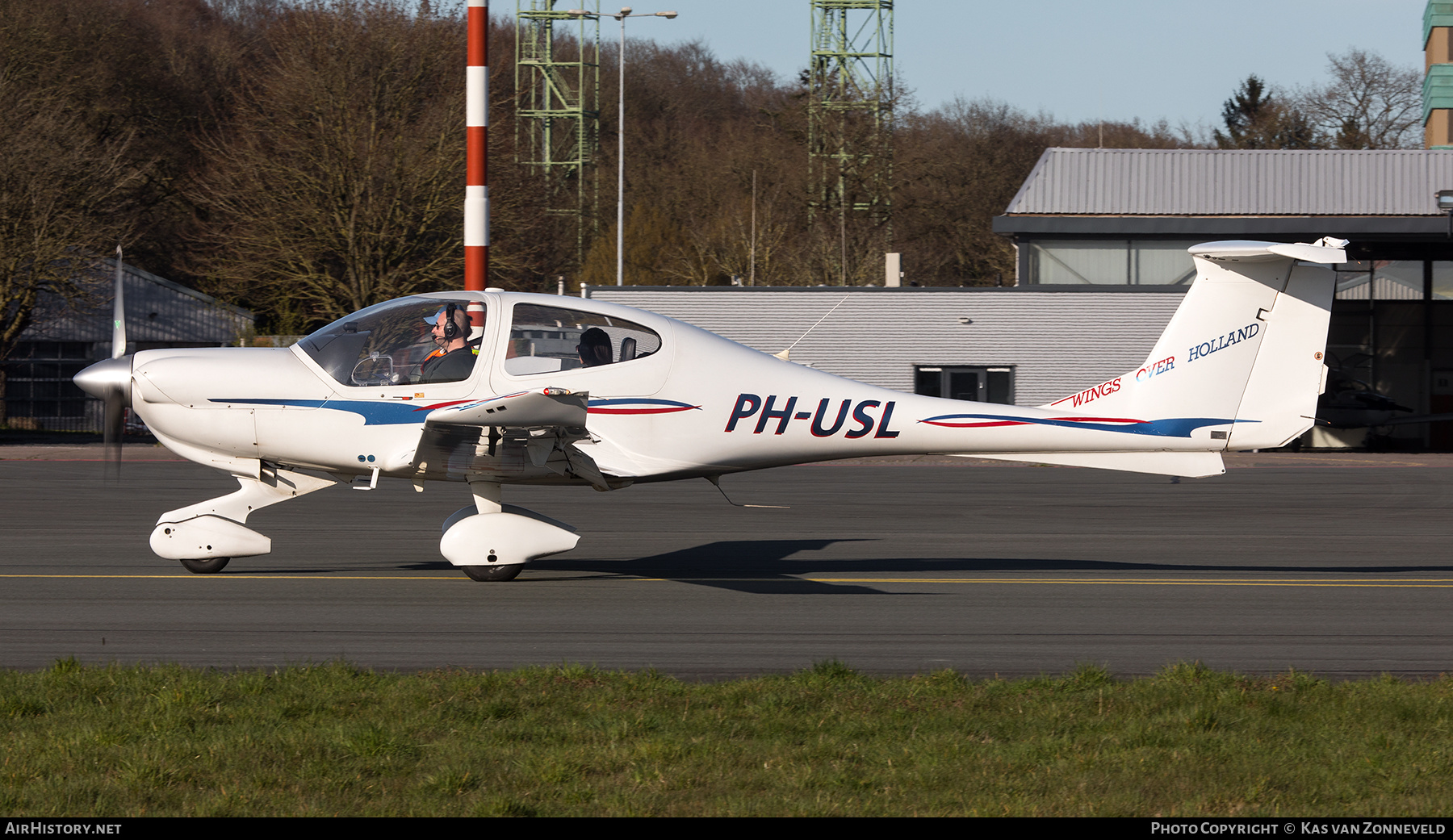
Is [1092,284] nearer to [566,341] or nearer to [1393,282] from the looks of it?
[1393,282]

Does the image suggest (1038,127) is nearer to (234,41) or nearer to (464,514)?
(234,41)

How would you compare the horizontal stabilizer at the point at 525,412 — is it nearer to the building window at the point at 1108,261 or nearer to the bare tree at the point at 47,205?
the building window at the point at 1108,261

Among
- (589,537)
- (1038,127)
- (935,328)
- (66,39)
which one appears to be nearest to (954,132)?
(1038,127)

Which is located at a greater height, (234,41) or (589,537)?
(234,41)

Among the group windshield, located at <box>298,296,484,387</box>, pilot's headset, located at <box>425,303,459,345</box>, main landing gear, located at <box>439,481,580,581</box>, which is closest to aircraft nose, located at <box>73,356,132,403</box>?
windshield, located at <box>298,296,484,387</box>

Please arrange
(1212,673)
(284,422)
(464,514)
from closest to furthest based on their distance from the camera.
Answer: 1. (1212,673)
2. (284,422)
3. (464,514)

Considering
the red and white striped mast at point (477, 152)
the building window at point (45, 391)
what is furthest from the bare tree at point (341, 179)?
the red and white striped mast at point (477, 152)

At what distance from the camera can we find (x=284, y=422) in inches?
378

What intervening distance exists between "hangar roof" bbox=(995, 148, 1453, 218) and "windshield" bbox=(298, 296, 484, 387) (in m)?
24.1

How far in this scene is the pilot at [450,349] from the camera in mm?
9508

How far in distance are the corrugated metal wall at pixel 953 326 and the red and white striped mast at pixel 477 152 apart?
896 centimetres

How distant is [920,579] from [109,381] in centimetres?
635

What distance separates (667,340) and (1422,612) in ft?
18.7

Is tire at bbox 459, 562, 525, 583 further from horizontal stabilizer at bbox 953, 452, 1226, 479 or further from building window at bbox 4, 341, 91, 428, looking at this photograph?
building window at bbox 4, 341, 91, 428
